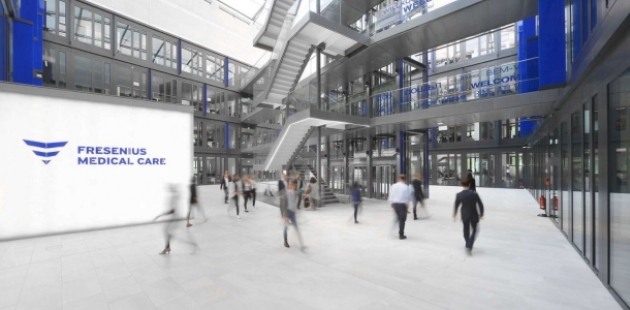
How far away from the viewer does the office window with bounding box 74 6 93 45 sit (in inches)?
942

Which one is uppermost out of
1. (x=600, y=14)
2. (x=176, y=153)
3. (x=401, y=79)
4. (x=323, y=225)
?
(x=401, y=79)

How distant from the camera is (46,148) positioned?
8.62 m

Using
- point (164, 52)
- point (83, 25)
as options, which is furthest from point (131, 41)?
point (83, 25)

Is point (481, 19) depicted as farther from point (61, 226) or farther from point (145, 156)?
point (61, 226)

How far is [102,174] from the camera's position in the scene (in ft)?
31.2

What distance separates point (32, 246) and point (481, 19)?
666 inches

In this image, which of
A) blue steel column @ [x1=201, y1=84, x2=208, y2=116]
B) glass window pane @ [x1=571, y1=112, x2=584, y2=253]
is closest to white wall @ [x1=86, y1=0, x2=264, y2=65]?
blue steel column @ [x1=201, y1=84, x2=208, y2=116]

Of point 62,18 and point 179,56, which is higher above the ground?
point 62,18

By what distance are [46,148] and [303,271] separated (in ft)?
28.8

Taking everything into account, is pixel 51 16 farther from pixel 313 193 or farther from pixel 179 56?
→ pixel 313 193

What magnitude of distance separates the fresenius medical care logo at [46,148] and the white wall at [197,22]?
23272 mm

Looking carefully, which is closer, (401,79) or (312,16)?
(312,16)

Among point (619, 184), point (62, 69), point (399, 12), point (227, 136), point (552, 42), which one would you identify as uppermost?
point (62, 69)

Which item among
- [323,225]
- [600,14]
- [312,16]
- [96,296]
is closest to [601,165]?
[600,14]
